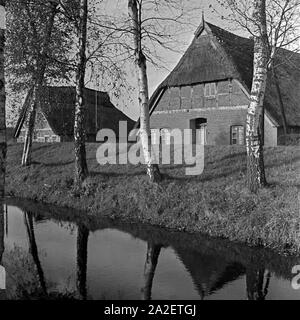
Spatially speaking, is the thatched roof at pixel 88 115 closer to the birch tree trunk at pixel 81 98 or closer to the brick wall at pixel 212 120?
the birch tree trunk at pixel 81 98

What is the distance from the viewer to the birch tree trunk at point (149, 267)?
5.86m

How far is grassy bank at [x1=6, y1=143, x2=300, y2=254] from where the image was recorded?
843 cm

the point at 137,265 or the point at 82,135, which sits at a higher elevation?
the point at 82,135

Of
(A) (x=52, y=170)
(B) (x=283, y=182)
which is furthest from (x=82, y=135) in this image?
(B) (x=283, y=182)

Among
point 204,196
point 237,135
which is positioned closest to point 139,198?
point 204,196

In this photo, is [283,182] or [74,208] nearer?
[283,182]

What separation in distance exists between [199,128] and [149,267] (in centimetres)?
1947

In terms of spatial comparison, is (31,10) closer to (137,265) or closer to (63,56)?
(63,56)

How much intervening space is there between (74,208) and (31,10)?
8435mm

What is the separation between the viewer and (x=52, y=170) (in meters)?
18.2

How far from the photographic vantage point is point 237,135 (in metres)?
23.5

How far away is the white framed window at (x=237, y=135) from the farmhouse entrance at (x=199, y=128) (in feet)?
7.95
